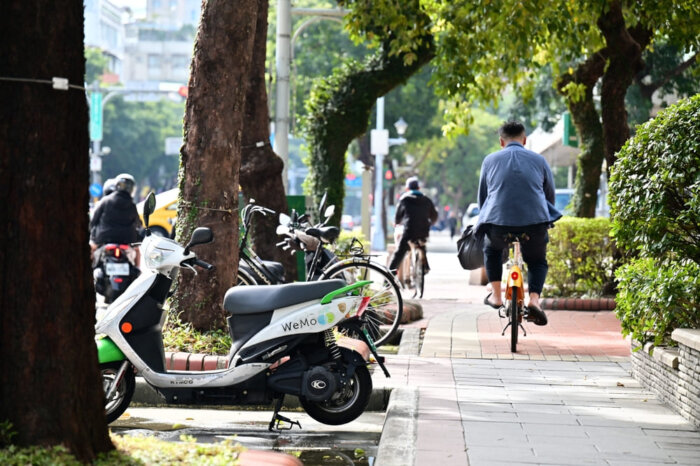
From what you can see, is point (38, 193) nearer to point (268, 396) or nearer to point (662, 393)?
point (268, 396)

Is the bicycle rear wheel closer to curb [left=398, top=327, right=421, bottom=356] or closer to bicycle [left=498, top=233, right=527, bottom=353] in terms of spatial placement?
bicycle [left=498, top=233, right=527, bottom=353]

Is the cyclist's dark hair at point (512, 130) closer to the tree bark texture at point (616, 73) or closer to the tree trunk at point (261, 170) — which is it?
the tree trunk at point (261, 170)

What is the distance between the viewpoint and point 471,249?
10.2 metres

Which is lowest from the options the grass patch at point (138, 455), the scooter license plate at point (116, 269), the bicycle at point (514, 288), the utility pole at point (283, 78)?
the scooter license plate at point (116, 269)

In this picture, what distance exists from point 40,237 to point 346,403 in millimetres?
2763

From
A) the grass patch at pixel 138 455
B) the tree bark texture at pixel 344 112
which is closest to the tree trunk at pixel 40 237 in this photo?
the grass patch at pixel 138 455

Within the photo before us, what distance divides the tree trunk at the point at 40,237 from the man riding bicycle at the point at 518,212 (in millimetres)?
5680

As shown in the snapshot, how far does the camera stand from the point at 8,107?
4.50 metres

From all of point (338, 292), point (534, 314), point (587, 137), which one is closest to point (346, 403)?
point (338, 292)

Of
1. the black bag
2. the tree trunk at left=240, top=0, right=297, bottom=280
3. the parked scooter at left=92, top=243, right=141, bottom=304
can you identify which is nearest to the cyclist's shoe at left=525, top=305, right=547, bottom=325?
the black bag

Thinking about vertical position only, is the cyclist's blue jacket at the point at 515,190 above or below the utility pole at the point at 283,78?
below

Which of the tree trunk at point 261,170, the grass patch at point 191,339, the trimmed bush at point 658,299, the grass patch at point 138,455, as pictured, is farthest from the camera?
the tree trunk at point 261,170

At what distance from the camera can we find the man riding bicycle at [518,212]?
31.9 ft

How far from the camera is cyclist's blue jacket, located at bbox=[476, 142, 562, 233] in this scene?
972cm
